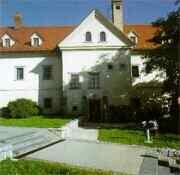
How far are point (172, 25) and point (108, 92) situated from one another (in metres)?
11.4

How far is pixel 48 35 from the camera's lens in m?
42.8

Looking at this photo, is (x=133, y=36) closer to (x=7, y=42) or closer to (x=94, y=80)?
(x=94, y=80)

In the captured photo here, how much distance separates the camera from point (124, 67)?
3809cm

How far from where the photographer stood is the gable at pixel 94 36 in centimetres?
3800

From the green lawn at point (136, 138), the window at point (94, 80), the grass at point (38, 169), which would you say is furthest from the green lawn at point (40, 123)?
the grass at point (38, 169)

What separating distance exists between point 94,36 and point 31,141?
65.8 feet

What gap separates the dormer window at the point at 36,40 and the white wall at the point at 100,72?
432 cm

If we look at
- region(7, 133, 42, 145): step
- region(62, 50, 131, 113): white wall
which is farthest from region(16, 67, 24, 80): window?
→ region(7, 133, 42, 145): step

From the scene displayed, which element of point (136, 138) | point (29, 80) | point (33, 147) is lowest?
point (136, 138)

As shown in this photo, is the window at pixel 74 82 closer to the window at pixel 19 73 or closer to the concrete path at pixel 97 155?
the window at pixel 19 73

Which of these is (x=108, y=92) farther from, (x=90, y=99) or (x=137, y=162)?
(x=137, y=162)

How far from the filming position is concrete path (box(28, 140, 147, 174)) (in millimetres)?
15648

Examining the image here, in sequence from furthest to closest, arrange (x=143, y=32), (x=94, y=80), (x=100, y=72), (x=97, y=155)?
(x=143, y=32)
(x=94, y=80)
(x=100, y=72)
(x=97, y=155)

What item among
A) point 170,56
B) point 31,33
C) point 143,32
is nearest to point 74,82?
point 31,33
